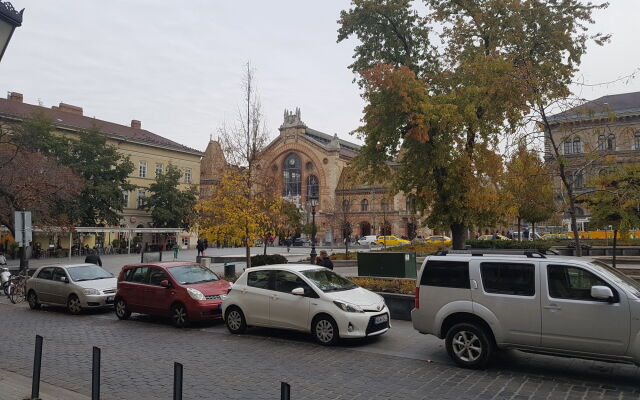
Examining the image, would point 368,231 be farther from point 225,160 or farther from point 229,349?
point 229,349

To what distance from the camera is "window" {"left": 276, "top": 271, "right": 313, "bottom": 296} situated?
33.4 feet

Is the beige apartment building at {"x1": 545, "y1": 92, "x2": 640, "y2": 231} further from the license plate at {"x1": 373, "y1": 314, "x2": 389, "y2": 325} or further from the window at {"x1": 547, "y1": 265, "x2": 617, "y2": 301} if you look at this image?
the license plate at {"x1": 373, "y1": 314, "x2": 389, "y2": 325}

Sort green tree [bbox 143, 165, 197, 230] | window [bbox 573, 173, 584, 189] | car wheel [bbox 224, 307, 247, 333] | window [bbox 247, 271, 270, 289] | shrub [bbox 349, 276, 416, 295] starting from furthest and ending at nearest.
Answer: green tree [bbox 143, 165, 197, 230], shrub [bbox 349, 276, 416, 295], window [bbox 573, 173, 584, 189], car wheel [bbox 224, 307, 247, 333], window [bbox 247, 271, 270, 289]

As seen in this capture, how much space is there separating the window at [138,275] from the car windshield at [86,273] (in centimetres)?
284

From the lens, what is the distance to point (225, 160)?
21781 mm

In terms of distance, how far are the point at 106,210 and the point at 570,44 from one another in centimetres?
4277

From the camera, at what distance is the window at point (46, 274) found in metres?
15.8

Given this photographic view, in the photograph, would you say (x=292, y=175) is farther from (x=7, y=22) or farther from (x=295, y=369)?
(x=7, y=22)

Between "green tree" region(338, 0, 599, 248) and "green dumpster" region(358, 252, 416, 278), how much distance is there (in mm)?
4232

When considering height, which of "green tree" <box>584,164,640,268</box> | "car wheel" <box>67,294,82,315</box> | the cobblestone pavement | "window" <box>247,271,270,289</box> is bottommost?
the cobblestone pavement

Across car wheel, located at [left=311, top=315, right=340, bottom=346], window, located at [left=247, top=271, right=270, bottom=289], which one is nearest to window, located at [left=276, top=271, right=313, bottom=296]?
window, located at [left=247, top=271, right=270, bottom=289]

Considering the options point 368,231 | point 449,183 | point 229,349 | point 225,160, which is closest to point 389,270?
point 449,183

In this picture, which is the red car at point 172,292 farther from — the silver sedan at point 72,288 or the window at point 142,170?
the window at point 142,170

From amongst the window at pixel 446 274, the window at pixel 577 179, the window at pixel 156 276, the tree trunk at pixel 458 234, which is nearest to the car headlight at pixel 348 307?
the window at pixel 446 274
